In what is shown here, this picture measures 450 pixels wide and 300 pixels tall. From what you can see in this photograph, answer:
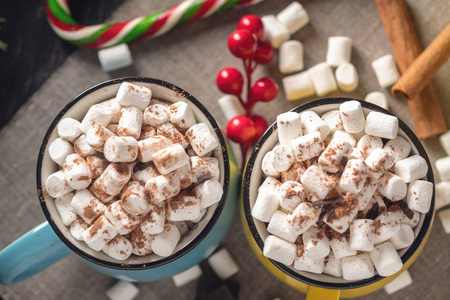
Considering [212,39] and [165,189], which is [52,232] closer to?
[165,189]

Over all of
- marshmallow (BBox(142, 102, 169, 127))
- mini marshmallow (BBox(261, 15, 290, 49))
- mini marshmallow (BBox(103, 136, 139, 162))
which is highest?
mini marshmallow (BBox(103, 136, 139, 162))

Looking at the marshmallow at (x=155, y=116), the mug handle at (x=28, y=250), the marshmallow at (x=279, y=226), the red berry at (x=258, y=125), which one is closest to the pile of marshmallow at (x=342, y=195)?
the marshmallow at (x=279, y=226)

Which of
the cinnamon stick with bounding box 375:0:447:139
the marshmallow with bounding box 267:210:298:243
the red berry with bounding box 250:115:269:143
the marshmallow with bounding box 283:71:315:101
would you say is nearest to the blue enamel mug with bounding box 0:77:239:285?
the marshmallow with bounding box 267:210:298:243

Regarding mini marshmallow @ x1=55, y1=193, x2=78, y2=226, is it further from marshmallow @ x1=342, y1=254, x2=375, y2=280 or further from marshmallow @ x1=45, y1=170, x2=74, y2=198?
marshmallow @ x1=342, y1=254, x2=375, y2=280

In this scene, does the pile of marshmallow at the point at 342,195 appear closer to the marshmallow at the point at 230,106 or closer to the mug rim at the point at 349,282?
the mug rim at the point at 349,282

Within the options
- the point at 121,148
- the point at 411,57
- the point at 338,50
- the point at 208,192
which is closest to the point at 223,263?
the point at 208,192

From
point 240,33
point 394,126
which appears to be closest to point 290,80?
point 240,33

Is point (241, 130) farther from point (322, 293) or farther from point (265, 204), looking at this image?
point (322, 293)
